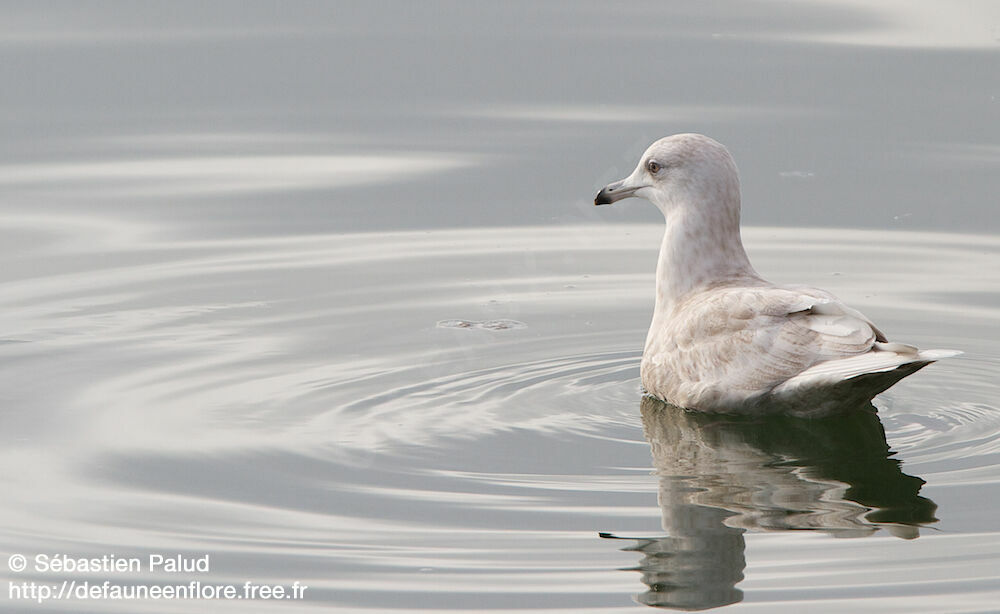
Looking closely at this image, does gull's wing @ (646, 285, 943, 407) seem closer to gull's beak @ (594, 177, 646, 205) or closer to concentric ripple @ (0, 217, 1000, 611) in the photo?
concentric ripple @ (0, 217, 1000, 611)

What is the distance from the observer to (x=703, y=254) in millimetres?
9305

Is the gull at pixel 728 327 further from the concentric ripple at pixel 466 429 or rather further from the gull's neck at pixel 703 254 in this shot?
the concentric ripple at pixel 466 429

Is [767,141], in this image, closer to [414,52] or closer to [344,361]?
[414,52]

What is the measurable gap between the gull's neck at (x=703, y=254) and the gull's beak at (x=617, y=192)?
1.58ft

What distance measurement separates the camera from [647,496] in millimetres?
7449

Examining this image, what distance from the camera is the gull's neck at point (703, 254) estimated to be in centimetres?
928

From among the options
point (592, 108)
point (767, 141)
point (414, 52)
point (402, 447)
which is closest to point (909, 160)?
point (767, 141)

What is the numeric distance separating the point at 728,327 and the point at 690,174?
1.15 meters

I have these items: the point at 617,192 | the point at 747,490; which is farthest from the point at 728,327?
the point at 617,192

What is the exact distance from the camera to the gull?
8086 mm

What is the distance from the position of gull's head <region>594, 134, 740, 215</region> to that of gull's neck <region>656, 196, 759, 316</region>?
0.17 feet

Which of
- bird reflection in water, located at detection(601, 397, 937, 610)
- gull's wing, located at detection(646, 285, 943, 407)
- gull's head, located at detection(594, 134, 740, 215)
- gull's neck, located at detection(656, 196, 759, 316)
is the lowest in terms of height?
bird reflection in water, located at detection(601, 397, 937, 610)

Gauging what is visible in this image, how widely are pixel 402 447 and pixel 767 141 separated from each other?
5663 millimetres

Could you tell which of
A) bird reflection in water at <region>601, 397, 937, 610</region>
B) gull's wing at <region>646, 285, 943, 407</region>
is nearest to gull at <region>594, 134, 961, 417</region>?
gull's wing at <region>646, 285, 943, 407</region>
